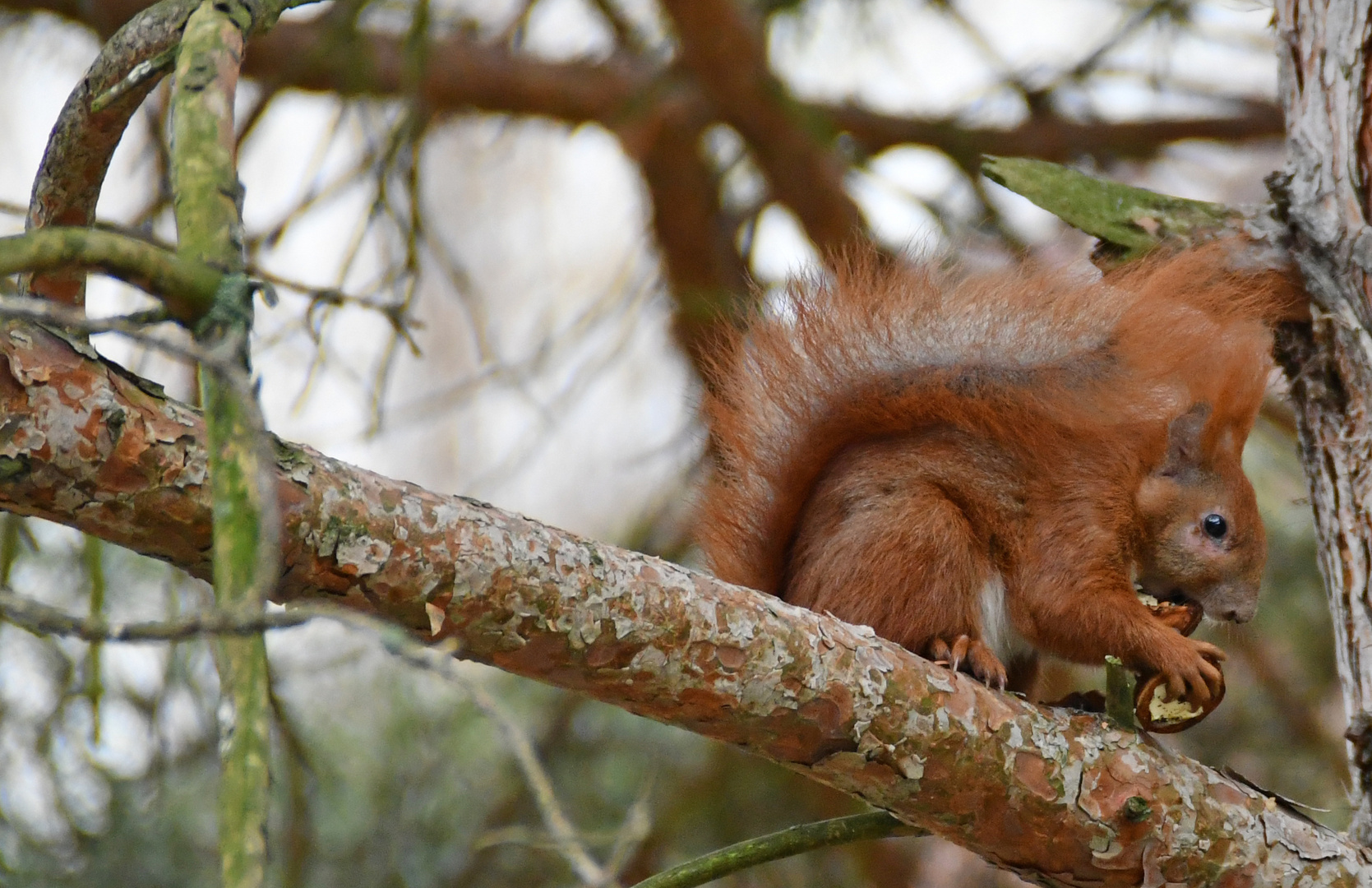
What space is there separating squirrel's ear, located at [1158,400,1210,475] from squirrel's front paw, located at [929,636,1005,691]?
528 mm

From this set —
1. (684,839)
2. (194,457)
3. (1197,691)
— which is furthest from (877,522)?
(684,839)

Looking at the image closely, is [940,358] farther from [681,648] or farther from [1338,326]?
[681,648]

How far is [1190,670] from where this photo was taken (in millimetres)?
1584

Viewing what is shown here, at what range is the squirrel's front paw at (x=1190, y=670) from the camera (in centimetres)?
158

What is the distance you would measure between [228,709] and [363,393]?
4.76 feet

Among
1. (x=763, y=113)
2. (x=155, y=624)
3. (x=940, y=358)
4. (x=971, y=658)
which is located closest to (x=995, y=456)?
(x=940, y=358)

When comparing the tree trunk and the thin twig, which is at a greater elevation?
the tree trunk

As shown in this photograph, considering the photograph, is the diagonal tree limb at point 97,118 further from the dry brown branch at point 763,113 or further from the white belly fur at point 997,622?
the dry brown branch at point 763,113

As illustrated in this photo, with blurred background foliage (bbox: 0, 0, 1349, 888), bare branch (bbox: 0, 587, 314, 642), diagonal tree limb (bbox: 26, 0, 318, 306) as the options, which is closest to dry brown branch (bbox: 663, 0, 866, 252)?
blurred background foliage (bbox: 0, 0, 1349, 888)

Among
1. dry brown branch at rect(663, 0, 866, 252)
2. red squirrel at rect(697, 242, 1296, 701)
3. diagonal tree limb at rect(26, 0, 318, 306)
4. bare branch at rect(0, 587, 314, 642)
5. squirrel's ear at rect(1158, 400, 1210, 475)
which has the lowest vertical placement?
bare branch at rect(0, 587, 314, 642)

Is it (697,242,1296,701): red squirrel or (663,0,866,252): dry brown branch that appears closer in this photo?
(697,242,1296,701): red squirrel

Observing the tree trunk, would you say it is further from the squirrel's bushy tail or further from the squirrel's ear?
the squirrel's ear

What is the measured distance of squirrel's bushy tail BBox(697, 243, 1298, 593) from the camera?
60.6 inches

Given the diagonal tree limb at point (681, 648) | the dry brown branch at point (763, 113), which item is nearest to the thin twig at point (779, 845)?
the diagonal tree limb at point (681, 648)
